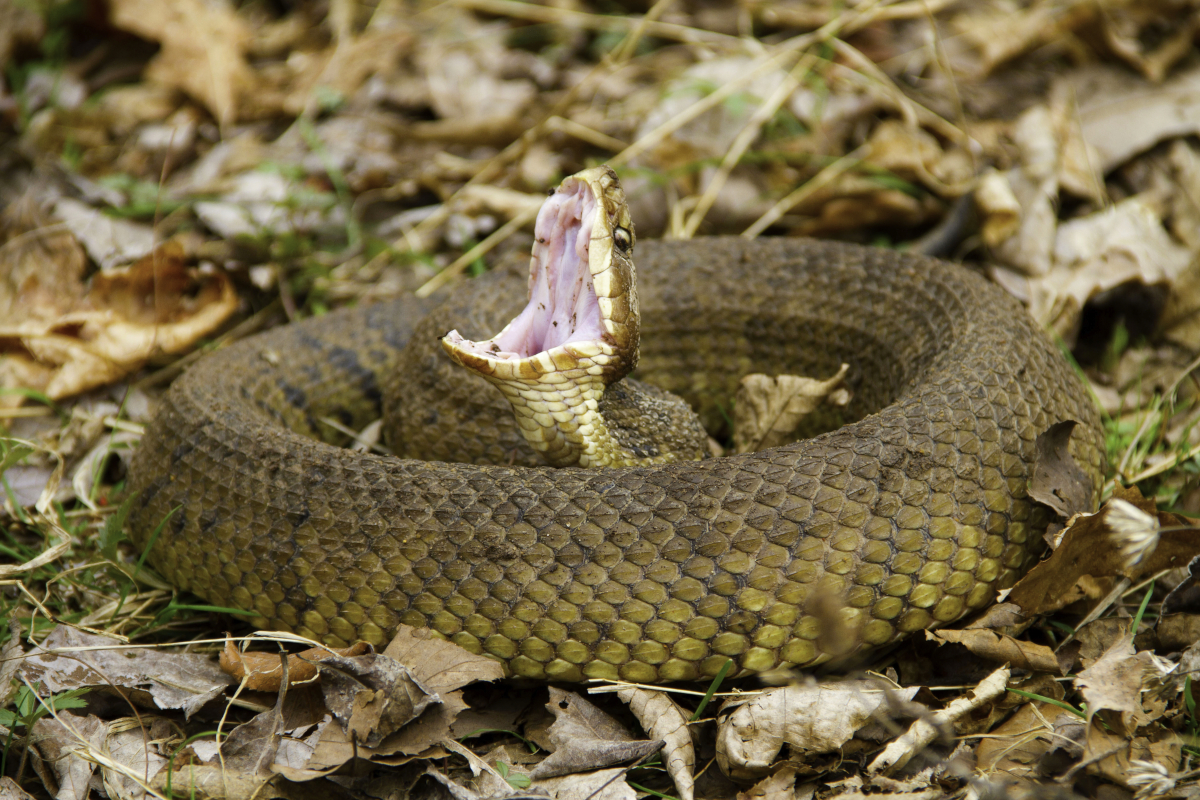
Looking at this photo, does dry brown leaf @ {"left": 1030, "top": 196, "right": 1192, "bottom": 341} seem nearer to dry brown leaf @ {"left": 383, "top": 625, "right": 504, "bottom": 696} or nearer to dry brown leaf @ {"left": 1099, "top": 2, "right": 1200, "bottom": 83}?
dry brown leaf @ {"left": 1099, "top": 2, "right": 1200, "bottom": 83}

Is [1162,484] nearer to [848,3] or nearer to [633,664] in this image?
[633,664]

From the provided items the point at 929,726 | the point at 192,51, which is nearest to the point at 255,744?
the point at 929,726

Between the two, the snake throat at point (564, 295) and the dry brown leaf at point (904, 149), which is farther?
the dry brown leaf at point (904, 149)

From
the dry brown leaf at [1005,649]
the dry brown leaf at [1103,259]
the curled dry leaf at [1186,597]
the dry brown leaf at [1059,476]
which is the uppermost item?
the dry brown leaf at [1103,259]

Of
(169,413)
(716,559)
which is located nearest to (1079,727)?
(716,559)

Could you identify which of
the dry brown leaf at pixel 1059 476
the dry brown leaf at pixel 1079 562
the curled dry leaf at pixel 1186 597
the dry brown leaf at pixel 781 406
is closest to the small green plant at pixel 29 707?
the dry brown leaf at pixel 781 406

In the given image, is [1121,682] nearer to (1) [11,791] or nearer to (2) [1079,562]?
(2) [1079,562]

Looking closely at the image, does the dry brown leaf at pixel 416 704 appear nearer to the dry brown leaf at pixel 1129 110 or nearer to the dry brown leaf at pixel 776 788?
the dry brown leaf at pixel 776 788
